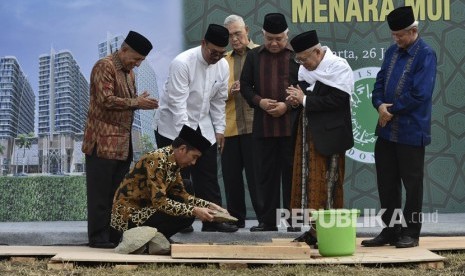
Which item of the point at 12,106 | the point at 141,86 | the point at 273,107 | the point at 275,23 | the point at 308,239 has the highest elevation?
the point at 275,23

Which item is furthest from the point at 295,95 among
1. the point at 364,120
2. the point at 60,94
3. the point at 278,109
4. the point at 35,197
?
the point at 35,197

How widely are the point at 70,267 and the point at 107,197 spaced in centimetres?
98

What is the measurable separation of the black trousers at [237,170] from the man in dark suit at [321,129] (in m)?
0.80

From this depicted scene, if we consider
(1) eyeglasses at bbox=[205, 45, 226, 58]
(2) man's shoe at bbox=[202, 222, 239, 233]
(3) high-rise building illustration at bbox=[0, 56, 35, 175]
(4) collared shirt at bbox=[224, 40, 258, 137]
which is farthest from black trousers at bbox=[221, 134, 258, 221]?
(3) high-rise building illustration at bbox=[0, 56, 35, 175]

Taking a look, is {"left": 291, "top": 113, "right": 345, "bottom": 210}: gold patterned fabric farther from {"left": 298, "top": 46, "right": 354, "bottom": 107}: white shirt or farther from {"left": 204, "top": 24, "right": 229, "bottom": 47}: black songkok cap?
{"left": 204, "top": 24, "right": 229, "bottom": 47}: black songkok cap

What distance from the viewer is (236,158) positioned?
6.17m

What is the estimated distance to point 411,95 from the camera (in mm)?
5168

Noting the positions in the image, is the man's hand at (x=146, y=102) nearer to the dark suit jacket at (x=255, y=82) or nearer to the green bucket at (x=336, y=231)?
the dark suit jacket at (x=255, y=82)

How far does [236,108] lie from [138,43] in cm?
113

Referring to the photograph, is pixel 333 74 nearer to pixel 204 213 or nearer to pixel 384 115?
pixel 384 115

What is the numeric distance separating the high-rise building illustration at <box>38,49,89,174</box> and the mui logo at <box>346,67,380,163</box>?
222cm

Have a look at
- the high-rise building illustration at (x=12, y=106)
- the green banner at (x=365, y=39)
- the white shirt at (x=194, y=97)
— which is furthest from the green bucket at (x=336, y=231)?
the high-rise building illustration at (x=12, y=106)

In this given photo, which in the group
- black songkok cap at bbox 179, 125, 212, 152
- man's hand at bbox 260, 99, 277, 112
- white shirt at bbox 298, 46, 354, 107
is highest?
white shirt at bbox 298, 46, 354, 107

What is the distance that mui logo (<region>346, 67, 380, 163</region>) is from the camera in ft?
23.2
